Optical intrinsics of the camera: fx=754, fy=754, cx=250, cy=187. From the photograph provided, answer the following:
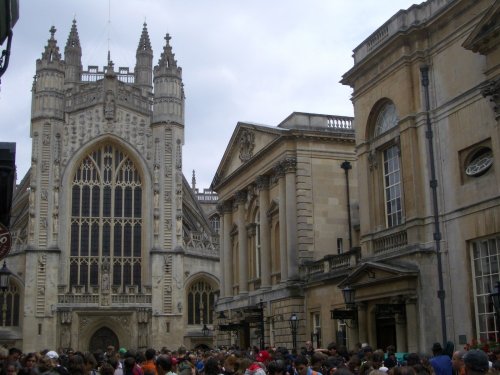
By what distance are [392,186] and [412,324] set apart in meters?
4.54

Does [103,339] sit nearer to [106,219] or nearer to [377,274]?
[106,219]

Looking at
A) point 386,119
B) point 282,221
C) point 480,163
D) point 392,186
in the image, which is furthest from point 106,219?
point 480,163

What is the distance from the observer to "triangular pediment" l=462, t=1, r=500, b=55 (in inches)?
715

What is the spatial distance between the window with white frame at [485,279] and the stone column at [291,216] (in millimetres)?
12077

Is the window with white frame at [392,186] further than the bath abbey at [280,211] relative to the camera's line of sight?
Yes

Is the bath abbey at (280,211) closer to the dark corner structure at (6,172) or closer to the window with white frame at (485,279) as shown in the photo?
the window with white frame at (485,279)

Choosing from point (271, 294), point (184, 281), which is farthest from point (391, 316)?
point (184, 281)

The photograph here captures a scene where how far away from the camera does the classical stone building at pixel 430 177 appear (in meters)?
19.5

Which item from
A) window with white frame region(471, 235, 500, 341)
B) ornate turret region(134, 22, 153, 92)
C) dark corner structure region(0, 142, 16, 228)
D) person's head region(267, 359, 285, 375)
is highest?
ornate turret region(134, 22, 153, 92)

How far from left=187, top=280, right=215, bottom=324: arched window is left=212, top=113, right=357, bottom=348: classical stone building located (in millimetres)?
17503

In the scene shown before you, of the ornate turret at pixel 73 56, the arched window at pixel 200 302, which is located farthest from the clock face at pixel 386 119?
A: the ornate turret at pixel 73 56

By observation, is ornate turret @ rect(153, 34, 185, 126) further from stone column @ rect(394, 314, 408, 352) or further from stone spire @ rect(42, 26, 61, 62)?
stone column @ rect(394, 314, 408, 352)

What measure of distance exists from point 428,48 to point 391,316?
8076mm

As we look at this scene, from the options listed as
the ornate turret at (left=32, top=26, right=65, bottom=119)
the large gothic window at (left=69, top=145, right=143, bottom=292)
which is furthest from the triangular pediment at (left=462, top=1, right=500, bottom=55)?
the ornate turret at (left=32, top=26, right=65, bottom=119)
